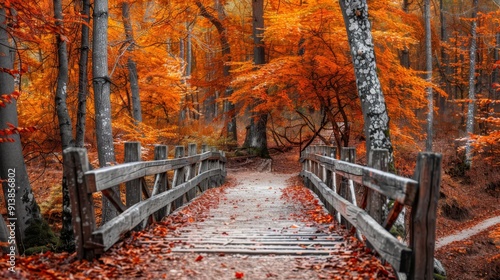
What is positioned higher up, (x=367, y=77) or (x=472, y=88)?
(x=472, y=88)

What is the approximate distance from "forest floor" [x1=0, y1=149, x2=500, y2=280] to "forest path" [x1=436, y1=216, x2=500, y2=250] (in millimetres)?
32

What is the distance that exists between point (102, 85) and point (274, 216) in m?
4.46

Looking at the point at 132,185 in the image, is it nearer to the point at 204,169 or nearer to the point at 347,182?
the point at 347,182

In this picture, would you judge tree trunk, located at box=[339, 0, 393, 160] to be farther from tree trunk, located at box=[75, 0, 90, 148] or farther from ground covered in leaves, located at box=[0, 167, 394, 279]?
tree trunk, located at box=[75, 0, 90, 148]

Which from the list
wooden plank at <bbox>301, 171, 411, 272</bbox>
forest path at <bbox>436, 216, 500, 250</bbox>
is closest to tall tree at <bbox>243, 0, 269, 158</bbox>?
forest path at <bbox>436, 216, 500, 250</bbox>

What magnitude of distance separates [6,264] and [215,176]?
35.9 ft

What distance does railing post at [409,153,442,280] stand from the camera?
3490 mm

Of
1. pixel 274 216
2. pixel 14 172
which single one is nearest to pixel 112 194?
pixel 274 216

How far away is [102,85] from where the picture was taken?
349 inches

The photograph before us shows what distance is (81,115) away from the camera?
9.27 m

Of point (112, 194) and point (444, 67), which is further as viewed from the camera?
point (444, 67)

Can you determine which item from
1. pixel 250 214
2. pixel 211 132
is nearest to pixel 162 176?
pixel 250 214

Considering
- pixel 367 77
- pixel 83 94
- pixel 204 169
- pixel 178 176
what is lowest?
pixel 204 169

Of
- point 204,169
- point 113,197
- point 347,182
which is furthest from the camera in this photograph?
point 204,169
